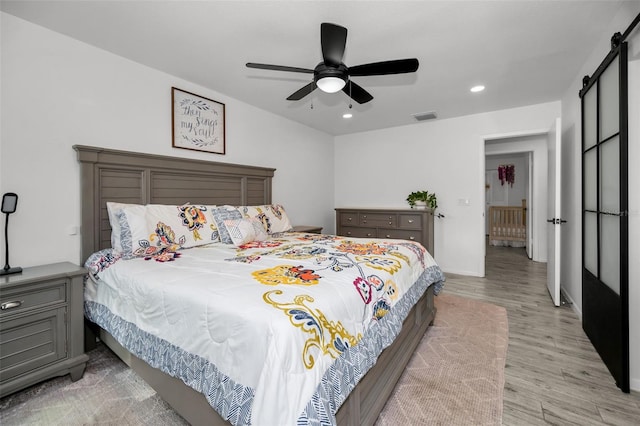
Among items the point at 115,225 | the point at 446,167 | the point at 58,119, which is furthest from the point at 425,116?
the point at 58,119

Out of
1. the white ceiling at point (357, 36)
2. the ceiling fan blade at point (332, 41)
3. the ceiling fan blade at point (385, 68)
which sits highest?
the white ceiling at point (357, 36)

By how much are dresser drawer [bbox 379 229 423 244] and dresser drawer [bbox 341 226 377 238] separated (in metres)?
0.16

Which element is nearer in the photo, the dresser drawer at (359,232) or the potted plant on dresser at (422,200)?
the potted plant on dresser at (422,200)

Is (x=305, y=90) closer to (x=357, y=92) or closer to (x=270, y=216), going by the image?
(x=357, y=92)

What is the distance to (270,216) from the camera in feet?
11.6

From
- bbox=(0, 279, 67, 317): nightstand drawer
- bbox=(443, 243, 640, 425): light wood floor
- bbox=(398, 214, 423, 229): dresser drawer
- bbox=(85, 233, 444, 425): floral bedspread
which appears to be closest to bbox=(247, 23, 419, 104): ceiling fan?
bbox=(85, 233, 444, 425): floral bedspread

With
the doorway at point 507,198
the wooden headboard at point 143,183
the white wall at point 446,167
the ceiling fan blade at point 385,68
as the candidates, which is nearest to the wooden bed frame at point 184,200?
the wooden headboard at point 143,183

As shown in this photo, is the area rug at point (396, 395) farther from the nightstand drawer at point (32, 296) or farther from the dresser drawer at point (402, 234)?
the dresser drawer at point (402, 234)

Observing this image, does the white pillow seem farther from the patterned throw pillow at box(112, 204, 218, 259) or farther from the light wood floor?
the light wood floor

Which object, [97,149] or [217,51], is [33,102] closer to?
[97,149]

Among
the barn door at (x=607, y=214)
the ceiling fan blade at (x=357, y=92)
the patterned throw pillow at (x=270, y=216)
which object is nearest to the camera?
the barn door at (x=607, y=214)

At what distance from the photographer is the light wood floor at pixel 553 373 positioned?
1622 mm

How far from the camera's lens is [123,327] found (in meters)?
1.79

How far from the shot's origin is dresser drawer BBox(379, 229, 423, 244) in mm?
4535
